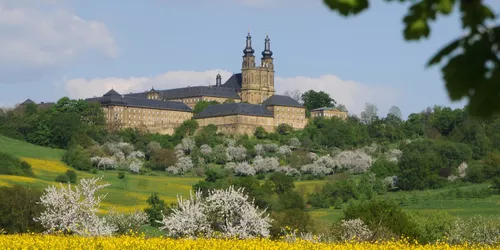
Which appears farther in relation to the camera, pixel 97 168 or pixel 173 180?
pixel 97 168

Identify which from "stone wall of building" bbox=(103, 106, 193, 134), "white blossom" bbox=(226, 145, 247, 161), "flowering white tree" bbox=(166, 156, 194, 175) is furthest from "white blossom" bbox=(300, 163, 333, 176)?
"stone wall of building" bbox=(103, 106, 193, 134)

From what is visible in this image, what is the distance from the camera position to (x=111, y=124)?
471ft

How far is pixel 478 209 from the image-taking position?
2694 inches

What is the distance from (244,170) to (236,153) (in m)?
12.2

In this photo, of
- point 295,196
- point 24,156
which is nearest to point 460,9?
point 295,196

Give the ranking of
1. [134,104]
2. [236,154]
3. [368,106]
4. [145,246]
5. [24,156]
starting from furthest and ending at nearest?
[368,106]
[134,104]
[236,154]
[24,156]
[145,246]

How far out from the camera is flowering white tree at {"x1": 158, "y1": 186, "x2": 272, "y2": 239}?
31453mm

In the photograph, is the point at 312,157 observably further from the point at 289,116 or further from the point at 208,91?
the point at 208,91

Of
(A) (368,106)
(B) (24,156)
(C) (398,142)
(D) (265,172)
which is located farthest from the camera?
(A) (368,106)

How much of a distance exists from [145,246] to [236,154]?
Result: 97180mm

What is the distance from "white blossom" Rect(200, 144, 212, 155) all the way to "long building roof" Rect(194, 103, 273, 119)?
86.6ft

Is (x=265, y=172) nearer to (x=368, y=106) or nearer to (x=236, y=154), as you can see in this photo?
(x=236, y=154)

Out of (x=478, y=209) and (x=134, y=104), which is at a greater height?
(x=134, y=104)

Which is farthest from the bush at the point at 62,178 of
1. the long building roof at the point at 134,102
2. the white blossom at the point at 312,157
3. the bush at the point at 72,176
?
the long building roof at the point at 134,102
